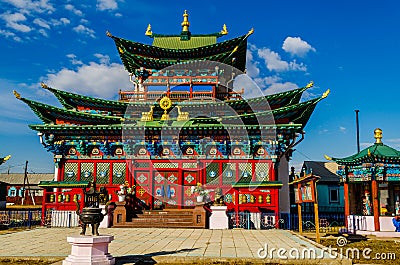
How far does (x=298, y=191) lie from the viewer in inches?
671

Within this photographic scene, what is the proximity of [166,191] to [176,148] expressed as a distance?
2755 mm

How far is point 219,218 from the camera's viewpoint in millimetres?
20062

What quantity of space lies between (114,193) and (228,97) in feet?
34.3

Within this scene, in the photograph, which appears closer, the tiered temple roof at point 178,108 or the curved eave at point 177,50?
the tiered temple roof at point 178,108

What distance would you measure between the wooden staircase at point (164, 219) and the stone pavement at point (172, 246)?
2.00 m

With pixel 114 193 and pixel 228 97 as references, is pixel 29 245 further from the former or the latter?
pixel 228 97

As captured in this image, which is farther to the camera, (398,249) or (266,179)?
(266,179)

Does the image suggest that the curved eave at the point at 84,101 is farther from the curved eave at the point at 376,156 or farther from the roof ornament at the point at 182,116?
the curved eave at the point at 376,156

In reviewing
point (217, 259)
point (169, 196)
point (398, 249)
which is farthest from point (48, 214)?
point (398, 249)

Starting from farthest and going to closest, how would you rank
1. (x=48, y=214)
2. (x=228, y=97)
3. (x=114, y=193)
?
(x=228, y=97) < (x=114, y=193) < (x=48, y=214)

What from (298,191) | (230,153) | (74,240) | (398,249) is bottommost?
(398,249)

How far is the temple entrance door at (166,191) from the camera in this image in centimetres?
2394

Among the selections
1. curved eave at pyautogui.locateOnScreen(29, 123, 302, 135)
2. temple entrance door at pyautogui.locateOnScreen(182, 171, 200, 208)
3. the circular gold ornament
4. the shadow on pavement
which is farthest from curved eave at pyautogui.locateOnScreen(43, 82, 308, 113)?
the shadow on pavement

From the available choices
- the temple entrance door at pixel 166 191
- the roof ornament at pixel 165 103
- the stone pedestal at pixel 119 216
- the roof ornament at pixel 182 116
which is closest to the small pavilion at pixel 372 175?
the roof ornament at pixel 182 116
